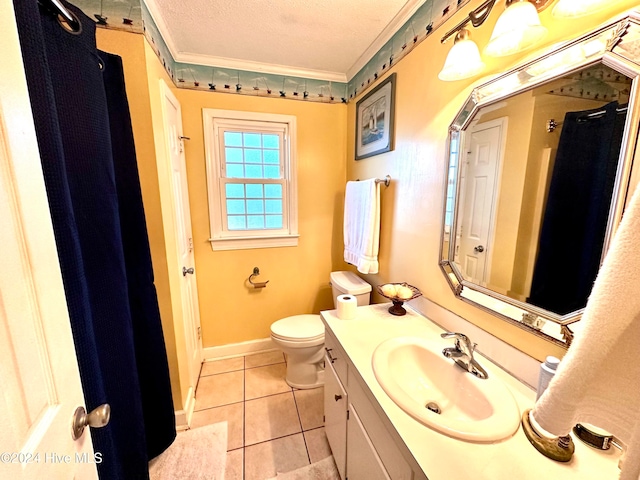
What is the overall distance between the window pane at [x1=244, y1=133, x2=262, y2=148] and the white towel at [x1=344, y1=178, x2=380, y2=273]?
0.82 meters

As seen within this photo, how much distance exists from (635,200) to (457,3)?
117cm

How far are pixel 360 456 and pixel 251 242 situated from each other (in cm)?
159

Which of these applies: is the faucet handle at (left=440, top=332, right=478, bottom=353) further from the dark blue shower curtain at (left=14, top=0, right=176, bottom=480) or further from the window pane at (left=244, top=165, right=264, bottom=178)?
the window pane at (left=244, top=165, right=264, bottom=178)

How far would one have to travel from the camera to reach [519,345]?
0.90 m

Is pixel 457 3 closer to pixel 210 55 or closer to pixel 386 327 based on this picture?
pixel 386 327

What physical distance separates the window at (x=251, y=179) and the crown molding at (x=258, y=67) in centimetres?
31

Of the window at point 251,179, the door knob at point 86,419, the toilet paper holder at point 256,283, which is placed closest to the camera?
the door knob at point 86,419

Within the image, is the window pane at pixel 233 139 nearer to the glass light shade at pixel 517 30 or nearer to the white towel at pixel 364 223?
the white towel at pixel 364 223

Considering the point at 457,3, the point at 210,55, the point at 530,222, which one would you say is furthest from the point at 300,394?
the point at 210,55

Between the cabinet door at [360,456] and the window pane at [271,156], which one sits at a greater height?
the window pane at [271,156]

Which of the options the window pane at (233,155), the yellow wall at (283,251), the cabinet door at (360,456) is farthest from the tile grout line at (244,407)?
the window pane at (233,155)

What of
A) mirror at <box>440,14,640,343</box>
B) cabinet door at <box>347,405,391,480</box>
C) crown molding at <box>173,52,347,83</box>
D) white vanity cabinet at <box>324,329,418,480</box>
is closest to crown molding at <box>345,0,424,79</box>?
crown molding at <box>173,52,347,83</box>

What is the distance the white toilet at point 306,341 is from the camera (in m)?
1.78

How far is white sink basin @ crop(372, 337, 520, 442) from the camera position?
0.68 m
